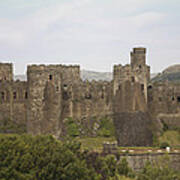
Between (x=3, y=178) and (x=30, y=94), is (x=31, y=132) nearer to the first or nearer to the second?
(x=30, y=94)

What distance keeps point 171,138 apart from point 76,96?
14283 millimetres

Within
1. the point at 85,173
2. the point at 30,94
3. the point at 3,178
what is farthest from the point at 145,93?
the point at 3,178

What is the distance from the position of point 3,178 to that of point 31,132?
20.1m

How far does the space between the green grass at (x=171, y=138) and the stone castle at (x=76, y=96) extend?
187 centimetres

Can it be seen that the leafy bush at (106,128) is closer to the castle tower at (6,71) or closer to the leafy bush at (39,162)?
the leafy bush at (39,162)

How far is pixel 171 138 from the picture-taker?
68.2 m

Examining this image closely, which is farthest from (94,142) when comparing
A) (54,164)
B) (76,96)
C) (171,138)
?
(54,164)

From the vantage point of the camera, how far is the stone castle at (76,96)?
212 feet

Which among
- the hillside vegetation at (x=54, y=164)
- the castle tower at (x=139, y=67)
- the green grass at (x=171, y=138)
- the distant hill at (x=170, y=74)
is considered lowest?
the hillside vegetation at (x=54, y=164)

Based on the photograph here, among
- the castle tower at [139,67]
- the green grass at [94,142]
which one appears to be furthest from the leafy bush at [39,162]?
the castle tower at [139,67]

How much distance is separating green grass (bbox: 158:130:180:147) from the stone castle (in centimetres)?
187

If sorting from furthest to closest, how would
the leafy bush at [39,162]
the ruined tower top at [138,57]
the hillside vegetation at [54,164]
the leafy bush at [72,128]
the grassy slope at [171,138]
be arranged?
1. the ruined tower top at [138,57]
2. the grassy slope at [171,138]
3. the leafy bush at [72,128]
4. the hillside vegetation at [54,164]
5. the leafy bush at [39,162]

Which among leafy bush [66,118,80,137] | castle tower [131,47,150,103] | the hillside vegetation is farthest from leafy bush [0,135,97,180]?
castle tower [131,47,150,103]

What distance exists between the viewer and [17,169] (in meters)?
46.9
